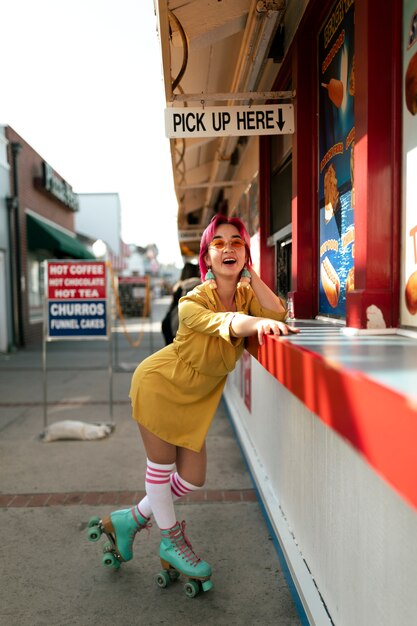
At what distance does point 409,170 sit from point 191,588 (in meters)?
2.19

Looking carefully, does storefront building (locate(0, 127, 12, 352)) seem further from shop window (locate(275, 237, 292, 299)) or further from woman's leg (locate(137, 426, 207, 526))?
woman's leg (locate(137, 426, 207, 526))

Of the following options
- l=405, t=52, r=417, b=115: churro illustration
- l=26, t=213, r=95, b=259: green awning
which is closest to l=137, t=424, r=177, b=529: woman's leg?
l=405, t=52, r=417, b=115: churro illustration

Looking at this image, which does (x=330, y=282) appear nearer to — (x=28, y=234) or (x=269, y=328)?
(x=269, y=328)

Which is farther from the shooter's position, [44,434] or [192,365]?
[44,434]

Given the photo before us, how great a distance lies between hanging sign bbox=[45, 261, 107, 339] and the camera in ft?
17.8

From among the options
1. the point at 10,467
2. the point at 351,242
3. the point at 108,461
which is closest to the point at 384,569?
the point at 351,242

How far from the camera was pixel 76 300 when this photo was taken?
18.0 feet

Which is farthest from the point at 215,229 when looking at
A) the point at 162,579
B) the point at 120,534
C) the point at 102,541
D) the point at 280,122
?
the point at 102,541

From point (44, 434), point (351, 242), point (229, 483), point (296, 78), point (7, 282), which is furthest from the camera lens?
point (7, 282)

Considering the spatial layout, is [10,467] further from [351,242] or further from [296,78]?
[296,78]

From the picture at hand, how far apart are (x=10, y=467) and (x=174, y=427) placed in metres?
2.58

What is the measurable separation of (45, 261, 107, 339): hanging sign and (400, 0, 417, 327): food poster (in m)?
4.03

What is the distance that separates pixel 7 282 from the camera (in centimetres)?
1209

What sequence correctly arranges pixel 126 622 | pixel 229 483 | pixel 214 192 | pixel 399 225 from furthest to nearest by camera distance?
pixel 214 192 → pixel 229 483 → pixel 126 622 → pixel 399 225
